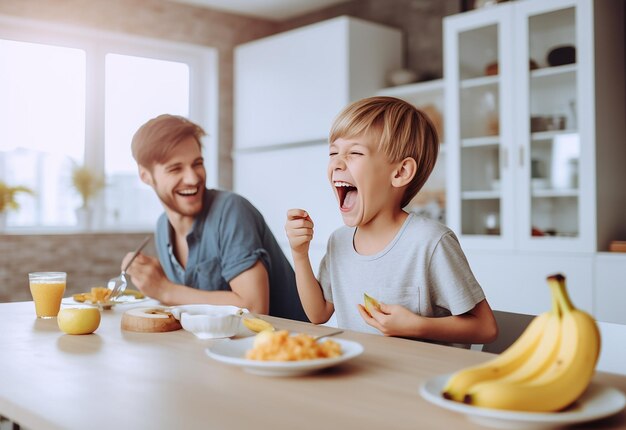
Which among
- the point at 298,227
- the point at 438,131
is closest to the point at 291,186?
the point at 438,131

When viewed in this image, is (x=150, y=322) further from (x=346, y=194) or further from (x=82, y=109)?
(x=82, y=109)

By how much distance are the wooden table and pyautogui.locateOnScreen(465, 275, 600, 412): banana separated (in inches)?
1.7

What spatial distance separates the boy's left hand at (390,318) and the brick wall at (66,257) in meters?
3.30

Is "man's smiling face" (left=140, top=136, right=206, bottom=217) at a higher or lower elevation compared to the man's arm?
higher

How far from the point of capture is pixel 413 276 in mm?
1480

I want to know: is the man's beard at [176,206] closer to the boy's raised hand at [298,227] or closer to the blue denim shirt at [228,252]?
the blue denim shirt at [228,252]

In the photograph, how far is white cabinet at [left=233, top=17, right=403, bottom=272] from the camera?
420cm

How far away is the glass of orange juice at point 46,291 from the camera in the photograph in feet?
5.36

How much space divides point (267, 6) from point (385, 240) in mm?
3689

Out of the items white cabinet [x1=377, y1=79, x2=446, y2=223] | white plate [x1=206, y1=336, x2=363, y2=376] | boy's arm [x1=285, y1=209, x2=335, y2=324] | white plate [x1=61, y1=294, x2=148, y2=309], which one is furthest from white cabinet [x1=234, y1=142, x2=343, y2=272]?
white plate [x1=206, y1=336, x2=363, y2=376]

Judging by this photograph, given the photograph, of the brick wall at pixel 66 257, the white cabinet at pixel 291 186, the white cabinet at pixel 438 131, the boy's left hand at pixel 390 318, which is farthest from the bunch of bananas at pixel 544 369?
the brick wall at pixel 66 257

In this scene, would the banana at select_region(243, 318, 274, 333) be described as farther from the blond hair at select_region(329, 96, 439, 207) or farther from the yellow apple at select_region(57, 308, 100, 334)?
the blond hair at select_region(329, 96, 439, 207)

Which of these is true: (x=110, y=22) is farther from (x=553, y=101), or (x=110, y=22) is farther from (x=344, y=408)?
(x=344, y=408)

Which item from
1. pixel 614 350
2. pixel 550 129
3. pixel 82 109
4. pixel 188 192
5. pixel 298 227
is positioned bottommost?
pixel 614 350
